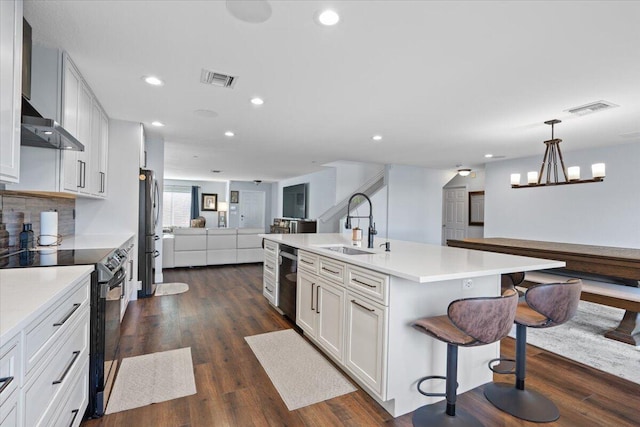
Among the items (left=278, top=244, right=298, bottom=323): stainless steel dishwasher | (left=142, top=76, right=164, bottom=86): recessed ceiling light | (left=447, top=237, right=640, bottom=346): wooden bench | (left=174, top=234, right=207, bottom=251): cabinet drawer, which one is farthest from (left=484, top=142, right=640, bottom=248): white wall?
(left=142, top=76, right=164, bottom=86): recessed ceiling light

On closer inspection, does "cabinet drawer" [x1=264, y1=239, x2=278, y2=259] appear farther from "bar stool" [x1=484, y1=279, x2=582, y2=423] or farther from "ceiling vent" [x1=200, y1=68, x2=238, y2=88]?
"bar stool" [x1=484, y1=279, x2=582, y2=423]

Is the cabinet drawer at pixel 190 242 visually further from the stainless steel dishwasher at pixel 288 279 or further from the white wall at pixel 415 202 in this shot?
the white wall at pixel 415 202

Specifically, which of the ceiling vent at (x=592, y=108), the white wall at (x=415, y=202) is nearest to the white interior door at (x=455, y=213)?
the white wall at (x=415, y=202)

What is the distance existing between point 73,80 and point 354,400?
314cm

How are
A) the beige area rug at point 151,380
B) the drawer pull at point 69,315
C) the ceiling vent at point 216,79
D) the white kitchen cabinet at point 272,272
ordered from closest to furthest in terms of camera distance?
the drawer pull at point 69,315 < the beige area rug at point 151,380 < the ceiling vent at point 216,79 < the white kitchen cabinet at point 272,272

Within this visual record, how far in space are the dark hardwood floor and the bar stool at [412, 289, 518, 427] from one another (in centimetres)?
16

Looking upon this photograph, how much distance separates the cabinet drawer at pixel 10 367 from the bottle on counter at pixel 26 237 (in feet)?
6.23

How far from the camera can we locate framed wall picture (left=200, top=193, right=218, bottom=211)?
1226 cm

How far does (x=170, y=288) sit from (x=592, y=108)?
19.0 ft

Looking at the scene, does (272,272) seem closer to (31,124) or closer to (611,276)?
(31,124)

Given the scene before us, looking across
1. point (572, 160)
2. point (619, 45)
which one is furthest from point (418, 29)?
point (572, 160)

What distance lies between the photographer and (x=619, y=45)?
2.02 meters

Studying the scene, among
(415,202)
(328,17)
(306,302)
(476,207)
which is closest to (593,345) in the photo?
(306,302)

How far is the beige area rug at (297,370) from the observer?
2.14 m
